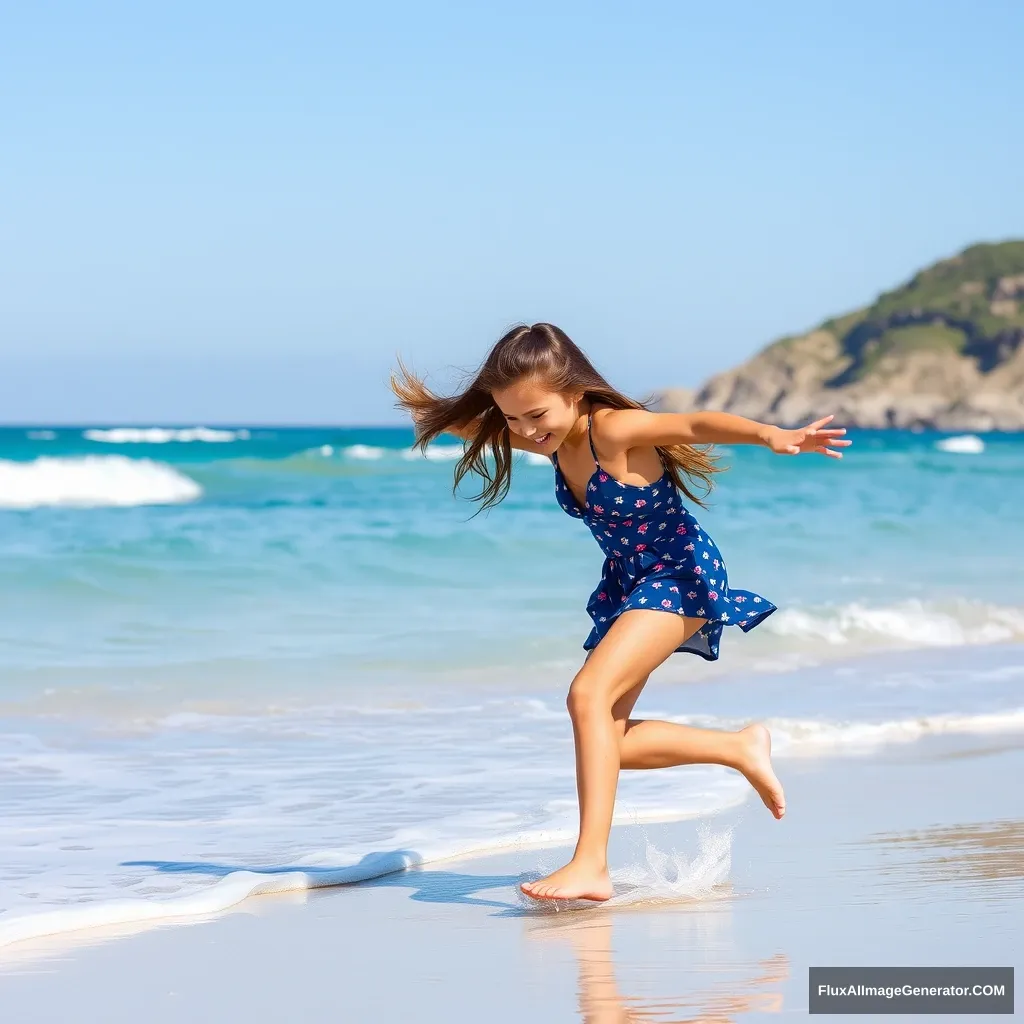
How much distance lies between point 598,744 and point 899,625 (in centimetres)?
667

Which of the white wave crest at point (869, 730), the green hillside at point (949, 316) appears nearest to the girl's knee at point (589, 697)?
the white wave crest at point (869, 730)

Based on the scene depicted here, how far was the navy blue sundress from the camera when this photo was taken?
13.7 ft

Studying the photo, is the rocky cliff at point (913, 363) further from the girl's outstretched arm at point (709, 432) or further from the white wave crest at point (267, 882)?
the girl's outstretched arm at point (709, 432)

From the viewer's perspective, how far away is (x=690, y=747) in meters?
4.30

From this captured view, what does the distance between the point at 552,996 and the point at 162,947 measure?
1.05m

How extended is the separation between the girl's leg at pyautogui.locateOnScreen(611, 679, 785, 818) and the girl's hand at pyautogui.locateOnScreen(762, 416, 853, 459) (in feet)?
2.90

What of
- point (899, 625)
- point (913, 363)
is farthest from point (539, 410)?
point (913, 363)

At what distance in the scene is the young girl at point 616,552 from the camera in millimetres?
3990

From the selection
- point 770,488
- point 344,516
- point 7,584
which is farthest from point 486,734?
point 770,488

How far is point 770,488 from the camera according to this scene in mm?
27234

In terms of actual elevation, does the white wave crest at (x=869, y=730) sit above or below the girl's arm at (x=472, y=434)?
below

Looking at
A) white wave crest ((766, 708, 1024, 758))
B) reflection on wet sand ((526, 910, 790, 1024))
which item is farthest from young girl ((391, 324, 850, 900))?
white wave crest ((766, 708, 1024, 758))

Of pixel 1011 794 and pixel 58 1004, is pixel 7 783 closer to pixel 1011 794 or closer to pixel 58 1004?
pixel 58 1004

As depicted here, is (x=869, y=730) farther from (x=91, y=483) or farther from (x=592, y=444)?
(x=91, y=483)
